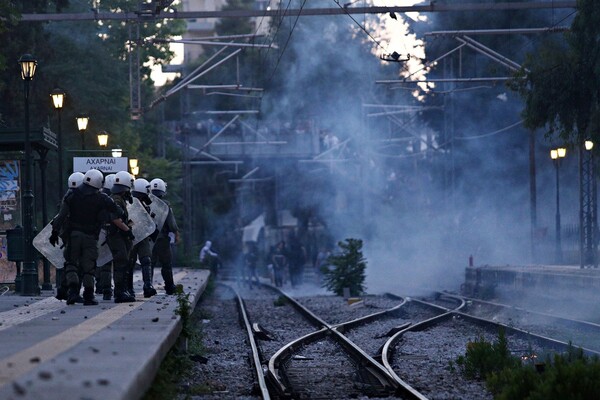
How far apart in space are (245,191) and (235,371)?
235ft

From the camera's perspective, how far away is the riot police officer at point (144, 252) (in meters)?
20.1

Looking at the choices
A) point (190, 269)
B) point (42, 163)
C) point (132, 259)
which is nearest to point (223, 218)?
point (190, 269)

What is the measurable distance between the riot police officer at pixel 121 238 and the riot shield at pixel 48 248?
57.6 inches

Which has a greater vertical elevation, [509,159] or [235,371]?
[509,159]

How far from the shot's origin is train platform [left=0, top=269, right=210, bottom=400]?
25.3 feet

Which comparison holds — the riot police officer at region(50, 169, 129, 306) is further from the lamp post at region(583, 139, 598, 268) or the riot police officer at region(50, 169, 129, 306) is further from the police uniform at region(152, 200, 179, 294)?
the lamp post at region(583, 139, 598, 268)

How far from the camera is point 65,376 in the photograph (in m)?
8.20

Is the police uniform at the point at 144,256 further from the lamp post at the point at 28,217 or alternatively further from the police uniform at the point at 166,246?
the lamp post at the point at 28,217

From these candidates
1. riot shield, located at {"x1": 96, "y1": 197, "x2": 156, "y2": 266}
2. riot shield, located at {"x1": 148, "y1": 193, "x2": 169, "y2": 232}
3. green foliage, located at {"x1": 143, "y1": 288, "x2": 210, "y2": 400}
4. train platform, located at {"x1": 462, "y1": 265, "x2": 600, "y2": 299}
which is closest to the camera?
green foliage, located at {"x1": 143, "y1": 288, "x2": 210, "y2": 400}

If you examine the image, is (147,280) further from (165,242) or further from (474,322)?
(474,322)

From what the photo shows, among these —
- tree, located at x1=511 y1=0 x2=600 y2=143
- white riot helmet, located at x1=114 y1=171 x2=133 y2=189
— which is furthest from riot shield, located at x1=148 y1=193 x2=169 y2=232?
tree, located at x1=511 y1=0 x2=600 y2=143

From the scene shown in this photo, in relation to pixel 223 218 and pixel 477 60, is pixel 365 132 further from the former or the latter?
pixel 223 218

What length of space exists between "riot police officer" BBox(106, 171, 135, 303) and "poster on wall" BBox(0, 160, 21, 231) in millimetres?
6821

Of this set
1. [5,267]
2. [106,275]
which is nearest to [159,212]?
[106,275]
